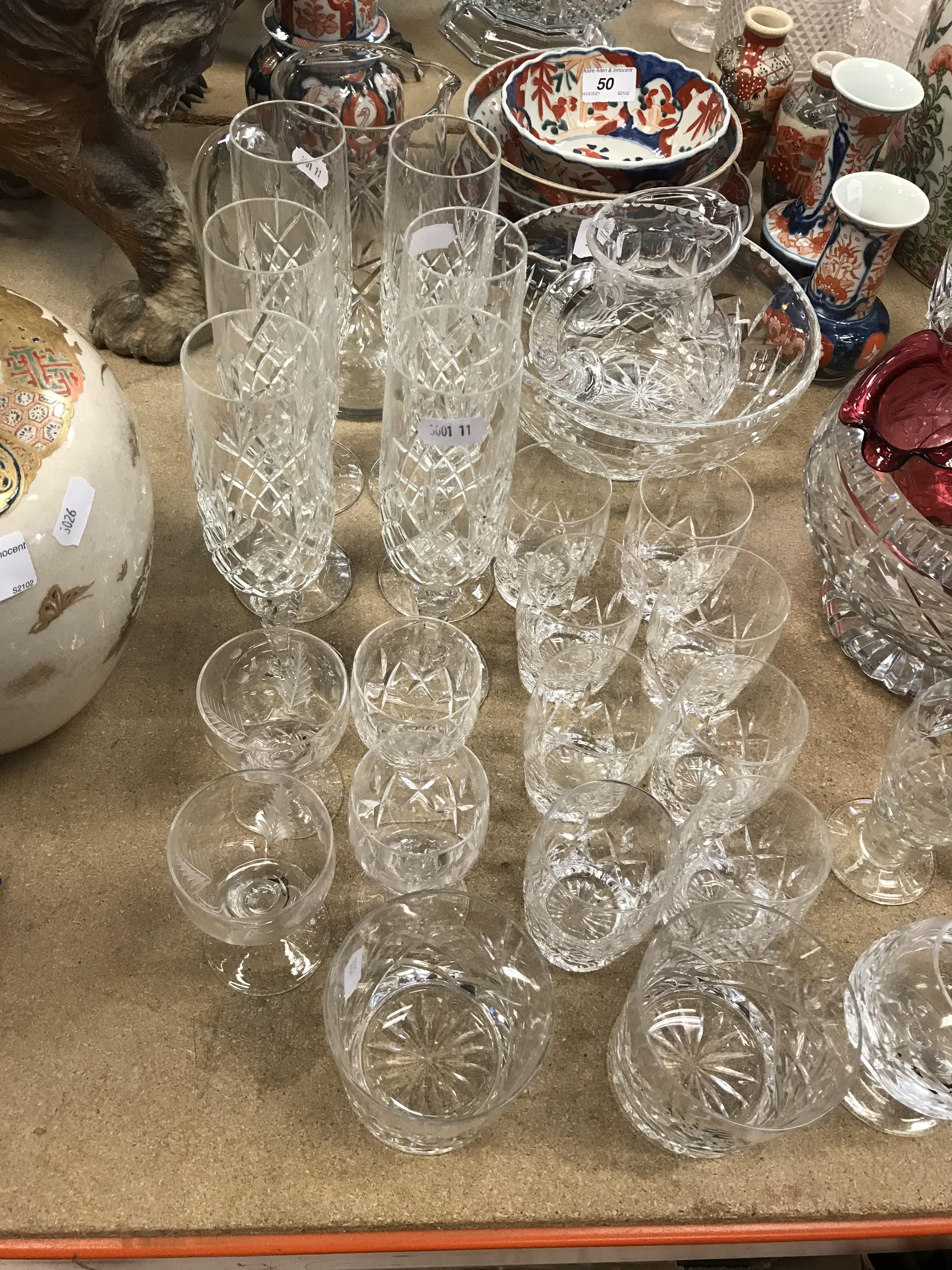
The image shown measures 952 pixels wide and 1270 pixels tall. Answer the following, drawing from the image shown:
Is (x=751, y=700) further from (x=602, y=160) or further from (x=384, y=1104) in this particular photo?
(x=602, y=160)

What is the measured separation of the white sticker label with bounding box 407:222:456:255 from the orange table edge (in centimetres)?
67

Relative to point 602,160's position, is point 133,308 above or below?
below

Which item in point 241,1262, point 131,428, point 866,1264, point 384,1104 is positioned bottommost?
point 866,1264

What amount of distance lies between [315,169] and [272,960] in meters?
0.62

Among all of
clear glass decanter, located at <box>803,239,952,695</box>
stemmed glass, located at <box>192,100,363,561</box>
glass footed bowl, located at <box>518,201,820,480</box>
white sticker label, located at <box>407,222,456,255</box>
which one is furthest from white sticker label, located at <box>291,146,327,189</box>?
clear glass decanter, located at <box>803,239,952,695</box>

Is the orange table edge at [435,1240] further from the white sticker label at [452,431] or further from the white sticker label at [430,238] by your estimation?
the white sticker label at [430,238]

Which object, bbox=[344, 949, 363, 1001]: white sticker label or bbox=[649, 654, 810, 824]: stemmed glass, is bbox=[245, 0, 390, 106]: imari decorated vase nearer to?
bbox=[649, 654, 810, 824]: stemmed glass

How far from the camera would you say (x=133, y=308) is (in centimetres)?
110

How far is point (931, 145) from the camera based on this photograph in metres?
1.26

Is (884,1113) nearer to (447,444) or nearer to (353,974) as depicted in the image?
(353,974)

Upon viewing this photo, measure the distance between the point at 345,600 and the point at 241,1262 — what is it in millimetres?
500

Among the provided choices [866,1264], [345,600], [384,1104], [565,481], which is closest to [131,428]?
[345,600]

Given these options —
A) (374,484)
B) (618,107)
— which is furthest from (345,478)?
(618,107)

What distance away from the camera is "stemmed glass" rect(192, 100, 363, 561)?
871 millimetres
